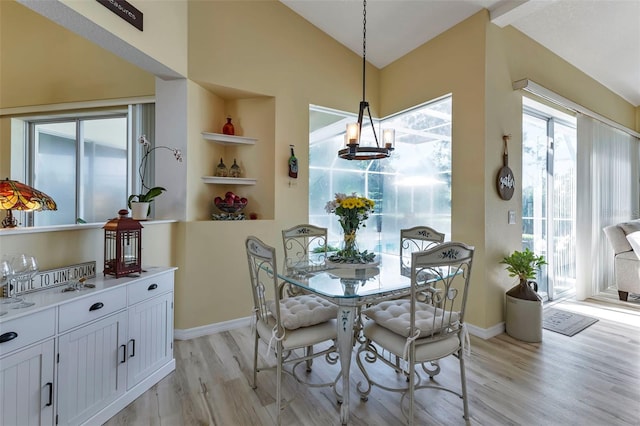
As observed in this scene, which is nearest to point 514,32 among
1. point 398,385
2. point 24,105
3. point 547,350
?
point 547,350

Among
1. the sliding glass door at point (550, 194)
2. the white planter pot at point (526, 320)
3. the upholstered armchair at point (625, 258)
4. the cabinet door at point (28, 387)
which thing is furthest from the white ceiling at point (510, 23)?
the cabinet door at point (28, 387)

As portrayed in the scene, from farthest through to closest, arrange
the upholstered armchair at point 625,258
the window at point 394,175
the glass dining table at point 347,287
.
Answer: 1. the upholstered armchair at point 625,258
2. the window at point 394,175
3. the glass dining table at point 347,287

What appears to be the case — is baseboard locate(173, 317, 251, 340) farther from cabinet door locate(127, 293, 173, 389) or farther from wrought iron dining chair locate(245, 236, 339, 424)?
wrought iron dining chair locate(245, 236, 339, 424)

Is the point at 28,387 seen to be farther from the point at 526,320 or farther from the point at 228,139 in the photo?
the point at 526,320

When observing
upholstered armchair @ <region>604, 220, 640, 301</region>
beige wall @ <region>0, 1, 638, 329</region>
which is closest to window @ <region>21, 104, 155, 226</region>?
beige wall @ <region>0, 1, 638, 329</region>

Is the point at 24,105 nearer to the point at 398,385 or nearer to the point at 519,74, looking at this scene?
the point at 398,385

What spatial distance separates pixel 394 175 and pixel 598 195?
9.50 ft

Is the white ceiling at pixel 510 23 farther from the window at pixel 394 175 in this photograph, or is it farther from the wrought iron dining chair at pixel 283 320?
the wrought iron dining chair at pixel 283 320

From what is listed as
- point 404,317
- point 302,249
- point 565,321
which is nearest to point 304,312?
point 404,317

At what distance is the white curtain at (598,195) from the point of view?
3.95 m

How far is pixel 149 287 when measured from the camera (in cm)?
212

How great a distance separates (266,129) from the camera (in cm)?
335

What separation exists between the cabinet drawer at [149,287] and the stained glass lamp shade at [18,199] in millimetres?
694

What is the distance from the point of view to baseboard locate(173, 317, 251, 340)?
2.88 metres
